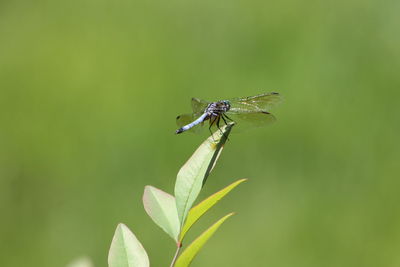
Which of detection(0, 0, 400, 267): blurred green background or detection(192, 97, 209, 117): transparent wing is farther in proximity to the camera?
detection(0, 0, 400, 267): blurred green background

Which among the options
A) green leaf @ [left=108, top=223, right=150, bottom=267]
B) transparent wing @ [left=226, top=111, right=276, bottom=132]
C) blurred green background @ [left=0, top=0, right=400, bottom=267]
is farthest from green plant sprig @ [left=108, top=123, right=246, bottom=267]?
blurred green background @ [left=0, top=0, right=400, bottom=267]

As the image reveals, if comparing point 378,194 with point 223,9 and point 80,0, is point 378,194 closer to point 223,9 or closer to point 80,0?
Result: point 223,9

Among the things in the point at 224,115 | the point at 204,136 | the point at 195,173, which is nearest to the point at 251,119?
the point at 224,115

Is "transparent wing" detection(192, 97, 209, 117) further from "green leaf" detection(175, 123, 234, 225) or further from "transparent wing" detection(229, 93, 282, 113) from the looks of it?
"green leaf" detection(175, 123, 234, 225)

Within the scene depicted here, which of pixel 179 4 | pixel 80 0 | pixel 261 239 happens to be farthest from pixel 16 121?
pixel 261 239

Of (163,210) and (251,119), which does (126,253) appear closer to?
(163,210)
